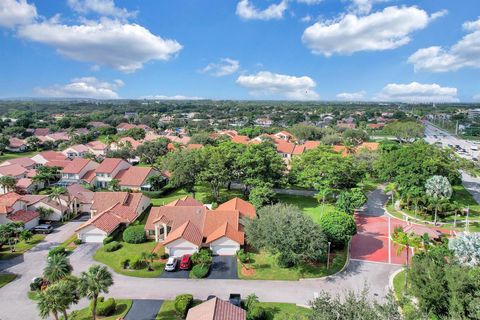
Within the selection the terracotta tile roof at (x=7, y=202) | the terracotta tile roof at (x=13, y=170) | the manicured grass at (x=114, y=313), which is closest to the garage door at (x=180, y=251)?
the manicured grass at (x=114, y=313)

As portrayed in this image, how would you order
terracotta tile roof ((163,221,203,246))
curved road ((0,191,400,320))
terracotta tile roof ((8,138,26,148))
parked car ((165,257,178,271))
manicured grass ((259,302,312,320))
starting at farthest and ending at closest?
terracotta tile roof ((8,138,26,148)) → terracotta tile roof ((163,221,203,246)) → parked car ((165,257,178,271)) → curved road ((0,191,400,320)) → manicured grass ((259,302,312,320))

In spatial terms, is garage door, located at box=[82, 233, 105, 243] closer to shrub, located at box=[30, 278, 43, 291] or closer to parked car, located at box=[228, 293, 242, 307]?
shrub, located at box=[30, 278, 43, 291]

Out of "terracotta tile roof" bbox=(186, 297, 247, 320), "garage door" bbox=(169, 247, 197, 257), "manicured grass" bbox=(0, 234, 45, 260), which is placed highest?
"terracotta tile roof" bbox=(186, 297, 247, 320)

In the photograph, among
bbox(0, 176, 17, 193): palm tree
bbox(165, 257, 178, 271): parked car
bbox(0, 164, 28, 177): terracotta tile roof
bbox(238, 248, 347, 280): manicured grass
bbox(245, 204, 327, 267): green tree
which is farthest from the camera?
bbox(0, 164, 28, 177): terracotta tile roof

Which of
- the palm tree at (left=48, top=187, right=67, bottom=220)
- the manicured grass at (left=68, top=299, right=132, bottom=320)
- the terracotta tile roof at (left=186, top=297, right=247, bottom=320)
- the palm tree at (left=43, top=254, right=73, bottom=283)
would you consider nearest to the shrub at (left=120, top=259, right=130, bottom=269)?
the manicured grass at (left=68, top=299, right=132, bottom=320)

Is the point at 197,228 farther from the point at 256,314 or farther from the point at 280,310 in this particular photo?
the point at 256,314

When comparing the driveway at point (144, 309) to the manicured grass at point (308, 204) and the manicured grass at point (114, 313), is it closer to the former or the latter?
the manicured grass at point (114, 313)
